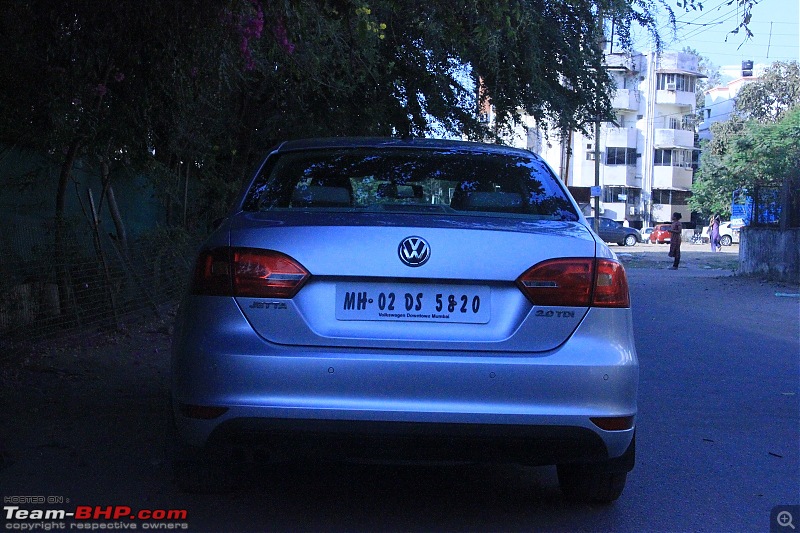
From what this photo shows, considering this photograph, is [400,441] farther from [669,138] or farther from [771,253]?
[669,138]

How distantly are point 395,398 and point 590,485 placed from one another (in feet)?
4.18

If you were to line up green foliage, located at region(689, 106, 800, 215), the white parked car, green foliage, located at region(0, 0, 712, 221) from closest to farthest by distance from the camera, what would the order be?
green foliage, located at region(0, 0, 712, 221)
green foliage, located at region(689, 106, 800, 215)
the white parked car

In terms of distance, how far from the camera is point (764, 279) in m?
21.0

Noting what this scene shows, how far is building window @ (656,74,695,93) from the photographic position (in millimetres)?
66500

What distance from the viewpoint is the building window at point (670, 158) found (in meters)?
67.6

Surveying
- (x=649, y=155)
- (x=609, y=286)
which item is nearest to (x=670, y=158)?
(x=649, y=155)

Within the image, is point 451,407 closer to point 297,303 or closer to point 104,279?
point 297,303

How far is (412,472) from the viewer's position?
504cm

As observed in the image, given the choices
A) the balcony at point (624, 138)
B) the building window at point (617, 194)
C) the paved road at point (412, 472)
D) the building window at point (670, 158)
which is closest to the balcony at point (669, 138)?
the building window at point (670, 158)

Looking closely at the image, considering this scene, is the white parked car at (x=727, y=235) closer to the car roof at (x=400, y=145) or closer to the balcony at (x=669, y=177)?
the balcony at (x=669, y=177)

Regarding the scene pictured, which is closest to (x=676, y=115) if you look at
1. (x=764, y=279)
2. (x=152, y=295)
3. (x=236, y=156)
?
(x=764, y=279)

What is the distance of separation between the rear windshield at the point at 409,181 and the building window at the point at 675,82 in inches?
2567

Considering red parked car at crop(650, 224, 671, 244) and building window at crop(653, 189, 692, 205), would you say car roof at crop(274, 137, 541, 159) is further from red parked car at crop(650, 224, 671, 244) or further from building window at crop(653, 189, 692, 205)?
building window at crop(653, 189, 692, 205)

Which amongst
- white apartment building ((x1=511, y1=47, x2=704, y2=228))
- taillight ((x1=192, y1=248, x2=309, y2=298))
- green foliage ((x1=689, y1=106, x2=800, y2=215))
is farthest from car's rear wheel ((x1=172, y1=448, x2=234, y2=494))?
white apartment building ((x1=511, y1=47, x2=704, y2=228))
